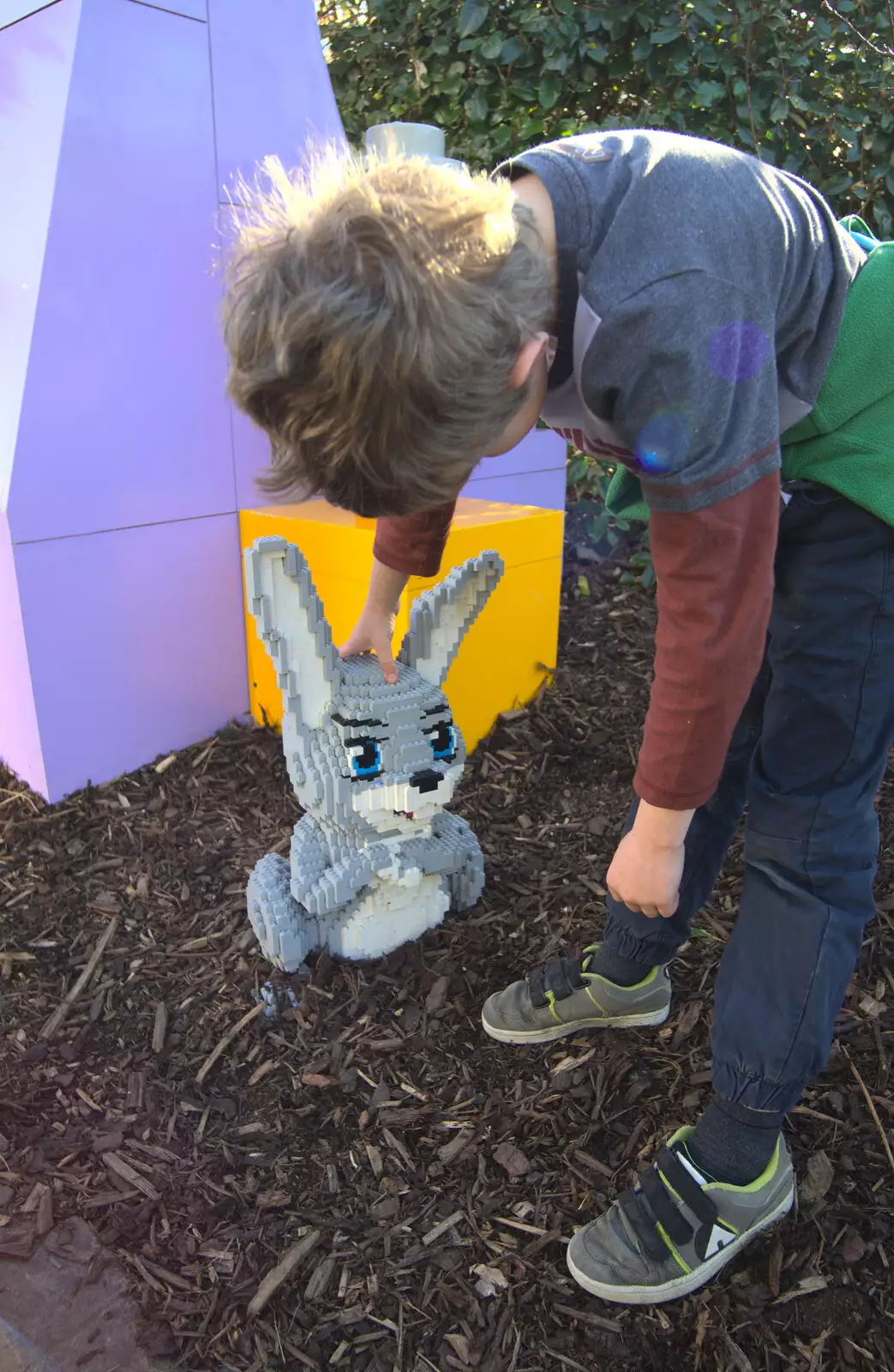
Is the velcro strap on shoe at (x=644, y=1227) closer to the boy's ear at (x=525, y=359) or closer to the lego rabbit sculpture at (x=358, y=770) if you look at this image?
the lego rabbit sculpture at (x=358, y=770)

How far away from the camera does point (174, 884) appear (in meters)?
2.27

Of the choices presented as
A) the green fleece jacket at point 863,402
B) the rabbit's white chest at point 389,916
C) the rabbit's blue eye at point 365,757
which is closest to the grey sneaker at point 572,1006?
the rabbit's white chest at point 389,916

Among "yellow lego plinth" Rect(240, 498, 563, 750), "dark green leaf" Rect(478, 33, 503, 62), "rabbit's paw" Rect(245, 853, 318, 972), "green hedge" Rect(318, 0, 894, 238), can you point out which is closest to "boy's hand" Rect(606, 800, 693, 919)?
"rabbit's paw" Rect(245, 853, 318, 972)

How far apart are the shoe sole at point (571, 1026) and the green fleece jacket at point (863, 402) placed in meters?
1.04

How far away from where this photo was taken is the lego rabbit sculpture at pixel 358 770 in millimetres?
1706

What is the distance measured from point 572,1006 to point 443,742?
0.54 metres

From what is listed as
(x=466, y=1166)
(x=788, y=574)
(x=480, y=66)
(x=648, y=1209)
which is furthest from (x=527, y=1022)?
(x=480, y=66)

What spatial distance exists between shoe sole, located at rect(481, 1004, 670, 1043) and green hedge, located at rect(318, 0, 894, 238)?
9.79 feet

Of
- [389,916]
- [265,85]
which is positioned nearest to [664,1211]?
[389,916]

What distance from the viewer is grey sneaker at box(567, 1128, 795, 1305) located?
1326 mm

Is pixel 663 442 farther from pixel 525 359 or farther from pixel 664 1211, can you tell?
pixel 664 1211

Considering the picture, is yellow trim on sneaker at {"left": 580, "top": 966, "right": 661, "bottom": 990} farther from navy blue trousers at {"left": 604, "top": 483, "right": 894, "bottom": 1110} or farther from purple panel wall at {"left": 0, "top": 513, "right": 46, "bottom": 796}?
purple panel wall at {"left": 0, "top": 513, "right": 46, "bottom": 796}

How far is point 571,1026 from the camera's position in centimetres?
176

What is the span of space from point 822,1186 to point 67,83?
9.19 ft
